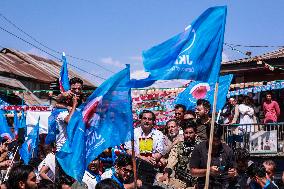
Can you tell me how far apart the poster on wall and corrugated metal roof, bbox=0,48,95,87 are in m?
15.3

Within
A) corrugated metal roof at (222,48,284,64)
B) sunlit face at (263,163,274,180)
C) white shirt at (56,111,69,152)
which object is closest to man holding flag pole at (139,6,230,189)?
white shirt at (56,111,69,152)

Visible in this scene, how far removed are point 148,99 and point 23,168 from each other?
12.6m

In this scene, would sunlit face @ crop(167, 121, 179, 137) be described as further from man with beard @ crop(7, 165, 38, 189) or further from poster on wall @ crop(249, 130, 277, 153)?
poster on wall @ crop(249, 130, 277, 153)

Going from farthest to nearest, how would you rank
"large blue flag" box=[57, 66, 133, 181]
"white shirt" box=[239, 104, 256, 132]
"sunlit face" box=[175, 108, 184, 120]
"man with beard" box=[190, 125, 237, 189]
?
"white shirt" box=[239, 104, 256, 132]
"sunlit face" box=[175, 108, 184, 120]
"man with beard" box=[190, 125, 237, 189]
"large blue flag" box=[57, 66, 133, 181]

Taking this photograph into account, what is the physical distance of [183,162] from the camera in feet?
29.1

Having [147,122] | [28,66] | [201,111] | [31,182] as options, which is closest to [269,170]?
[201,111]

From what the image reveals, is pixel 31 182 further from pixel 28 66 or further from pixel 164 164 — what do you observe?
pixel 28 66

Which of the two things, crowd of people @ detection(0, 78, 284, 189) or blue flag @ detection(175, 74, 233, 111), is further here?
blue flag @ detection(175, 74, 233, 111)

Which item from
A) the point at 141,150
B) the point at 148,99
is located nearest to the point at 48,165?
the point at 141,150

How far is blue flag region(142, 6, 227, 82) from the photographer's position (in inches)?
295

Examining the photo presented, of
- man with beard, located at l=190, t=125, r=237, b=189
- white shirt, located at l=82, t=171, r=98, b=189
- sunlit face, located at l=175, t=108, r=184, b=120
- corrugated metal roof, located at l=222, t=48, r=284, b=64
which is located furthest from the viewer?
corrugated metal roof, located at l=222, t=48, r=284, b=64

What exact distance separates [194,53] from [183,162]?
1965 millimetres

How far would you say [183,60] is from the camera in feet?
24.9

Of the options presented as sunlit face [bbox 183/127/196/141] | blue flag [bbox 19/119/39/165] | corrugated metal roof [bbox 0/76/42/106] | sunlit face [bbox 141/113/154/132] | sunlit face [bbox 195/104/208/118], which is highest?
corrugated metal roof [bbox 0/76/42/106]
